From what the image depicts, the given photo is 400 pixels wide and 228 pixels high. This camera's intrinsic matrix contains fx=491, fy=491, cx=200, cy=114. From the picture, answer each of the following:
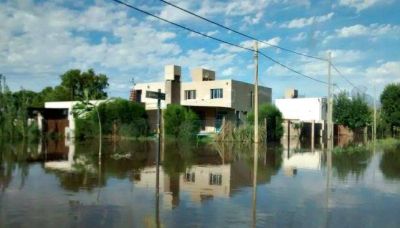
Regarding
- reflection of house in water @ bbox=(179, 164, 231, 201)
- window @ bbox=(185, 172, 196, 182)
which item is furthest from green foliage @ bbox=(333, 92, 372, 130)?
window @ bbox=(185, 172, 196, 182)

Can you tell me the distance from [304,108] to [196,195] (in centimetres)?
6628

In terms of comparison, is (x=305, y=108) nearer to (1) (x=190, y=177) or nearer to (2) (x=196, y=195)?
(1) (x=190, y=177)

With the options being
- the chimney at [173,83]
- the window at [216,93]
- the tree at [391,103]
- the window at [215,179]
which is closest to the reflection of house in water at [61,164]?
the window at [215,179]

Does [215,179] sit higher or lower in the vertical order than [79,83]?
lower

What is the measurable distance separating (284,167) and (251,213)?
10.3 metres

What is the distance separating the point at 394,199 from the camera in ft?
40.0

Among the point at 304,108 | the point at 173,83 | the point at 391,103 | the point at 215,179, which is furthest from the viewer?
the point at 304,108

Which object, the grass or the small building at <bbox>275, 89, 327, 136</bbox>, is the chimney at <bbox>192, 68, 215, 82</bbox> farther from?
the grass

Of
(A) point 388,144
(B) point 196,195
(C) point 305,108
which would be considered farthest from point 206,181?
(C) point 305,108

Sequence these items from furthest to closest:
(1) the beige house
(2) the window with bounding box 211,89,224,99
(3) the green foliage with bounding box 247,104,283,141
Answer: (2) the window with bounding box 211,89,224,99 → (1) the beige house → (3) the green foliage with bounding box 247,104,283,141

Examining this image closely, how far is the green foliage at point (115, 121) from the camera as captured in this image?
44219mm

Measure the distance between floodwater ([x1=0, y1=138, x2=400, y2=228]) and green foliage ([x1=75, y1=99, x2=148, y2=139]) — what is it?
78.4 ft

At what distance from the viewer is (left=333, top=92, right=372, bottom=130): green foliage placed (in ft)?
196

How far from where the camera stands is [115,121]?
45594mm
